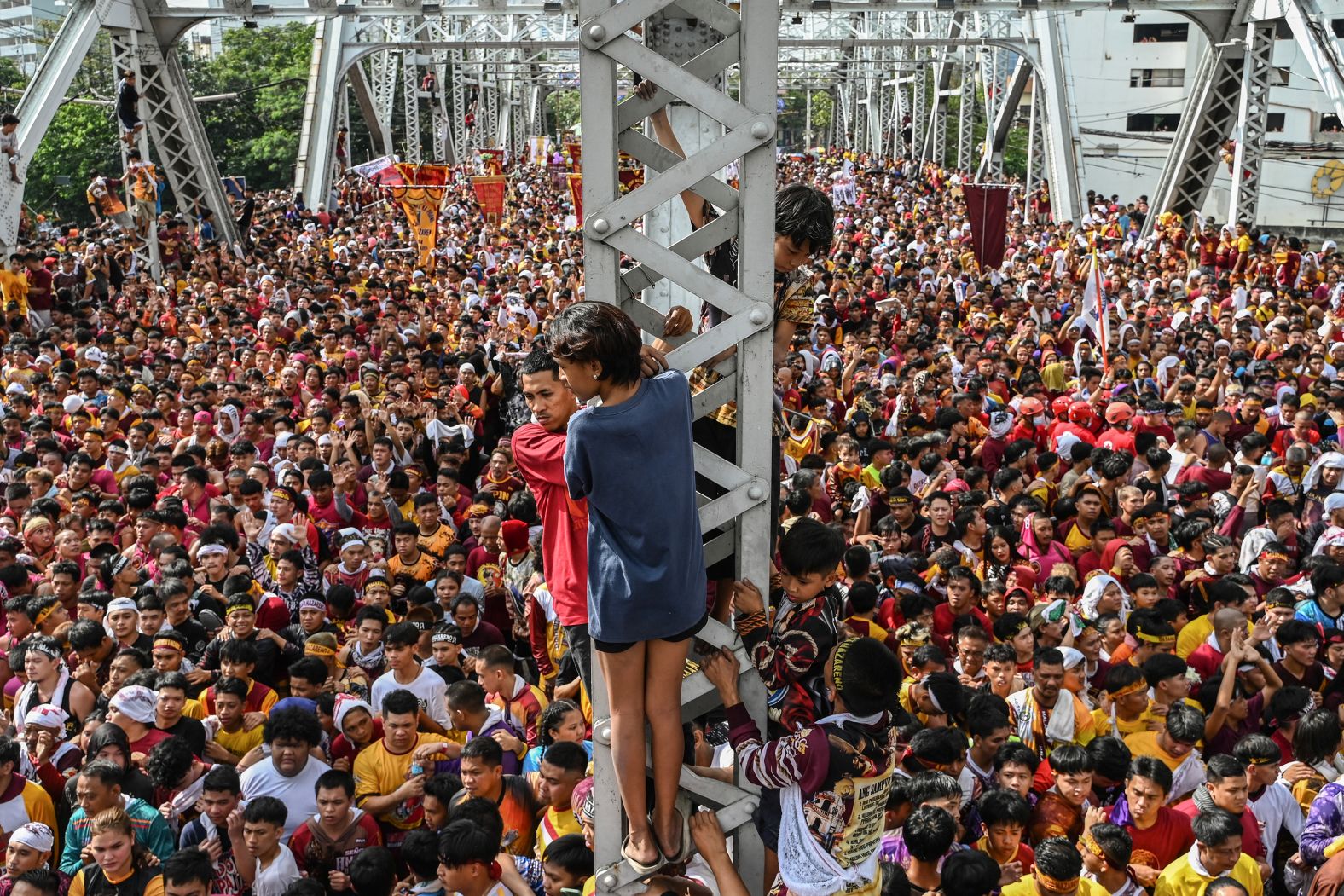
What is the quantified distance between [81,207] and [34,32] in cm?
623

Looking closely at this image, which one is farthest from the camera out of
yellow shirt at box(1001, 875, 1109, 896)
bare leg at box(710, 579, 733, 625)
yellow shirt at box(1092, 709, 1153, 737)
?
yellow shirt at box(1092, 709, 1153, 737)

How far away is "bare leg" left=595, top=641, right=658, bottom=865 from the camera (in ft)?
9.45

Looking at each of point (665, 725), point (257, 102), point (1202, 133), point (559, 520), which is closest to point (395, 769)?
point (559, 520)

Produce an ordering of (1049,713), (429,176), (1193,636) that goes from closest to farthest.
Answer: (1049,713) → (1193,636) → (429,176)

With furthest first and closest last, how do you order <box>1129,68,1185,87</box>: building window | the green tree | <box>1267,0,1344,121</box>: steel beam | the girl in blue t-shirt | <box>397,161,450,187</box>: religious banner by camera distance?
<box>1129,68,1185,87</box>: building window < the green tree < <box>1267,0,1344,121</box>: steel beam < <box>397,161,450,187</box>: religious banner < the girl in blue t-shirt

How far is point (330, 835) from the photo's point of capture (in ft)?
16.4

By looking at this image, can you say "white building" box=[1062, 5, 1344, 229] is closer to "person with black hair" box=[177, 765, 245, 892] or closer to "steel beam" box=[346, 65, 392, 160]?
"steel beam" box=[346, 65, 392, 160]

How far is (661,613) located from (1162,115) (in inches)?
2136

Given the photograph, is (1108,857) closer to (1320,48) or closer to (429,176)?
(429,176)

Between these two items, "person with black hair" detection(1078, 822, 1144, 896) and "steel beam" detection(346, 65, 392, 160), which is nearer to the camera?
"person with black hair" detection(1078, 822, 1144, 896)

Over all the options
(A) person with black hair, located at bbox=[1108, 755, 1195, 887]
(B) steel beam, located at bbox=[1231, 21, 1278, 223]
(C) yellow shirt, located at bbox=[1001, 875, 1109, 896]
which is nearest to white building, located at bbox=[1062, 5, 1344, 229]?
(B) steel beam, located at bbox=[1231, 21, 1278, 223]

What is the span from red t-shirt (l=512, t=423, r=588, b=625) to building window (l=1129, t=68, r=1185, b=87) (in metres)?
54.6

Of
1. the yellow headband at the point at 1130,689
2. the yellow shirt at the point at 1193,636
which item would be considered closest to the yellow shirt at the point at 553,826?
the yellow headband at the point at 1130,689

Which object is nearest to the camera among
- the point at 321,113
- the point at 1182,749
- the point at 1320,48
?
the point at 1182,749
